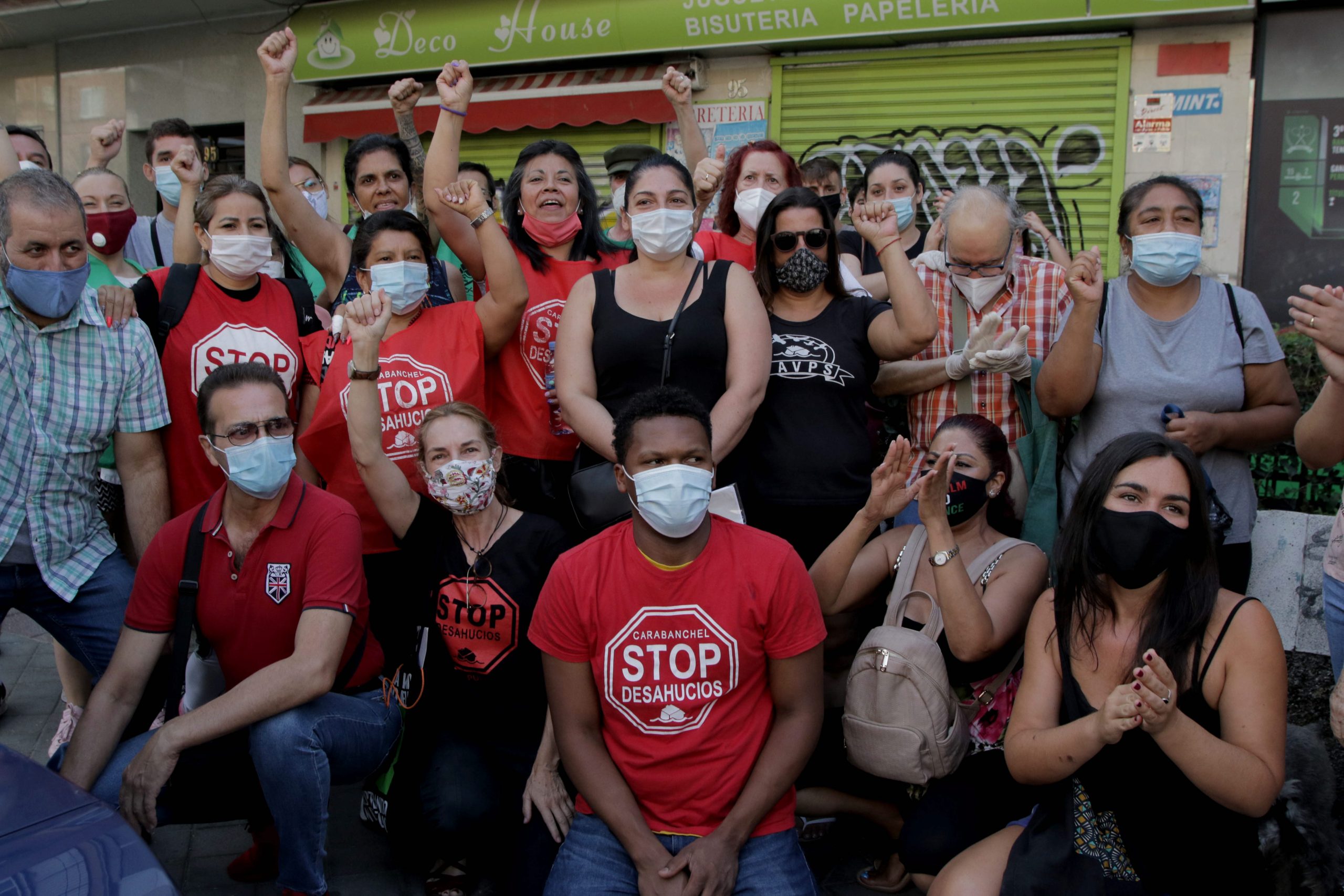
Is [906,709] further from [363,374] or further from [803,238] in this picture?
[363,374]

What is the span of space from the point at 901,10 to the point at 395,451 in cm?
608

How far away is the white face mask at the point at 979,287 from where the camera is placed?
3.93m

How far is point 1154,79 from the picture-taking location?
775 centimetres

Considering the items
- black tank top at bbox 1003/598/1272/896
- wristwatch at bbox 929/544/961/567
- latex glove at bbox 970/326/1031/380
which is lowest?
black tank top at bbox 1003/598/1272/896

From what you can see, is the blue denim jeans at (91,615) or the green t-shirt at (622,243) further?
the green t-shirt at (622,243)

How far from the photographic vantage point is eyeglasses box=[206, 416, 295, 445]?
3328mm

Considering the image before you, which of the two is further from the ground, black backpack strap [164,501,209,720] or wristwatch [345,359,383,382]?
wristwatch [345,359,383,382]

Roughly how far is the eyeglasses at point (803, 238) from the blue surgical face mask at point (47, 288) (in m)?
2.37

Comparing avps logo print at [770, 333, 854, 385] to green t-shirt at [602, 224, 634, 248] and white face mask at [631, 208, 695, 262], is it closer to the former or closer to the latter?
white face mask at [631, 208, 695, 262]

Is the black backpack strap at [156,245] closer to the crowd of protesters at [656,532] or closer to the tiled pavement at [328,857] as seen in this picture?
the crowd of protesters at [656,532]

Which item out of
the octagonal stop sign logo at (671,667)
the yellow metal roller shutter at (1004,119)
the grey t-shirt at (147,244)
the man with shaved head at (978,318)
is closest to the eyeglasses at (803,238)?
the man with shaved head at (978,318)

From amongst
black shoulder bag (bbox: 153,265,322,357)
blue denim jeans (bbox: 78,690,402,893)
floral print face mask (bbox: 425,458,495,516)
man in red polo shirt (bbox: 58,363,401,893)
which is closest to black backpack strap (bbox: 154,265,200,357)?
black shoulder bag (bbox: 153,265,322,357)

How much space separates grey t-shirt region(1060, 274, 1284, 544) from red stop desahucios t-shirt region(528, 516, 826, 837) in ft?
4.93

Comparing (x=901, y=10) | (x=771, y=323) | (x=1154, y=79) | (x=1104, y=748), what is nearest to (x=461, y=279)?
(x=771, y=323)
